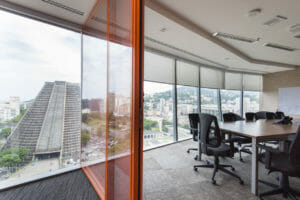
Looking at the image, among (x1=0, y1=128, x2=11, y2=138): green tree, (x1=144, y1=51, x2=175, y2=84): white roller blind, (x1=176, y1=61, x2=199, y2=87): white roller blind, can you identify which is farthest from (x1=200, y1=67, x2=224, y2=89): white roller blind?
(x1=0, y1=128, x2=11, y2=138): green tree

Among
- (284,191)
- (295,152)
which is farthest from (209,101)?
(295,152)

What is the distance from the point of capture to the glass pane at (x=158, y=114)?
12.9 feet

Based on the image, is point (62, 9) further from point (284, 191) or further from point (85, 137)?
point (284, 191)

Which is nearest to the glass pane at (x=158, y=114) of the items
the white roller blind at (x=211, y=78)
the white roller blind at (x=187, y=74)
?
the white roller blind at (x=187, y=74)

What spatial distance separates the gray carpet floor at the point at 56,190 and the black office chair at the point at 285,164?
2491 millimetres

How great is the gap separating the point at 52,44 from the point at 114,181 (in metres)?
2.57

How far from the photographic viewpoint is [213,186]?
2268 mm

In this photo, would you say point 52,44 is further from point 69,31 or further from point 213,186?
point 213,186

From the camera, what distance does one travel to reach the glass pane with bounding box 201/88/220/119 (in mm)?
5617

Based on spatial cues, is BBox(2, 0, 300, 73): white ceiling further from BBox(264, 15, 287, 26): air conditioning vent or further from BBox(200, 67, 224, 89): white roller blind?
BBox(200, 67, 224, 89): white roller blind

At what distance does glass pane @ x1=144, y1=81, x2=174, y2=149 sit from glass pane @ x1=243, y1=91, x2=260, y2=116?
5.57 m

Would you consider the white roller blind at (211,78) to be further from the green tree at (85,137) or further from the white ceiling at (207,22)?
the green tree at (85,137)

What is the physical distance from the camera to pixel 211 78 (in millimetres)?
5918

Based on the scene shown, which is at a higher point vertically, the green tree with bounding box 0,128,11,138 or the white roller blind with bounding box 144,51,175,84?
the white roller blind with bounding box 144,51,175,84
